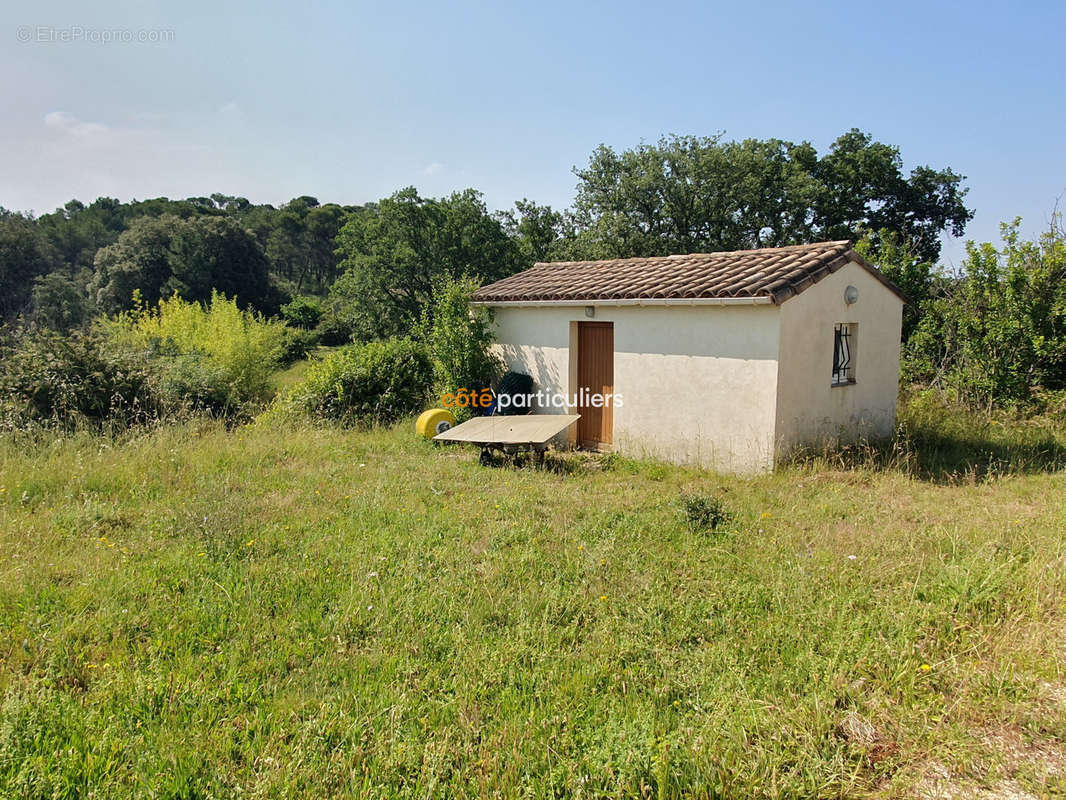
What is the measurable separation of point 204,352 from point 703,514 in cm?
1382

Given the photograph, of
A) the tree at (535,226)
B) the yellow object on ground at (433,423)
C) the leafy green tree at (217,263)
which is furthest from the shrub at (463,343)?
the leafy green tree at (217,263)

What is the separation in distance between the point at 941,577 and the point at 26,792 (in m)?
5.59

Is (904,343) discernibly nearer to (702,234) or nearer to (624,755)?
(702,234)

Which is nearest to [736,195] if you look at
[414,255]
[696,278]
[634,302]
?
[414,255]

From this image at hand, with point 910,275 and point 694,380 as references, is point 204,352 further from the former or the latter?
point 910,275

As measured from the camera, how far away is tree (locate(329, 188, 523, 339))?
75.8 ft

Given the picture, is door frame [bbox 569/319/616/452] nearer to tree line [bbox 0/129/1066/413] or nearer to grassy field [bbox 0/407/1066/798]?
grassy field [bbox 0/407/1066/798]

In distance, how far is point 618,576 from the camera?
456 centimetres

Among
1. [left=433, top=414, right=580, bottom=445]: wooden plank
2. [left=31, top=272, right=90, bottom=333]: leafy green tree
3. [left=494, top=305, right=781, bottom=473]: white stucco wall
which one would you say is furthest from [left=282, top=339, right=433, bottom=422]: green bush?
[left=31, top=272, right=90, bottom=333]: leafy green tree

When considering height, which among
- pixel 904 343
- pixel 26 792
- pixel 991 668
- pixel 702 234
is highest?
pixel 702 234

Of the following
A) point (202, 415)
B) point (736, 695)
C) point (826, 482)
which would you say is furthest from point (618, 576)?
point (202, 415)

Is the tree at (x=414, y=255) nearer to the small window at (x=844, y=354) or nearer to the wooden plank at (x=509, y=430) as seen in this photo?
the wooden plank at (x=509, y=430)

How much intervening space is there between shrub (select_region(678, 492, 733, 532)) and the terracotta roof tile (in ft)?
10.6

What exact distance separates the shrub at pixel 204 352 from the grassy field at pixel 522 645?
512 cm
